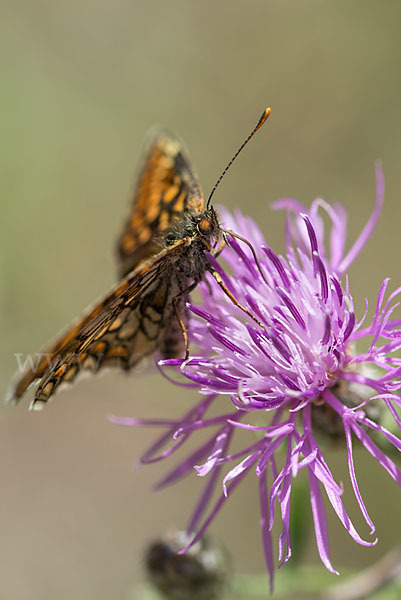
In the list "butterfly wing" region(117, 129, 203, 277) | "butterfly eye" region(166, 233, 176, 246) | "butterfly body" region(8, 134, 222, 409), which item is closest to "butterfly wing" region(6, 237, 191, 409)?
"butterfly body" region(8, 134, 222, 409)

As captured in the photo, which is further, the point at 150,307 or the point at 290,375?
the point at 150,307

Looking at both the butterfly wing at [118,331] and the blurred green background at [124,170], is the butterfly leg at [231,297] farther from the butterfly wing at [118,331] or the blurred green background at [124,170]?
the blurred green background at [124,170]

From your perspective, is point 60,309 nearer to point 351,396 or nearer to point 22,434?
point 22,434

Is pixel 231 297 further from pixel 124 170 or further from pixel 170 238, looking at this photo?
pixel 124 170

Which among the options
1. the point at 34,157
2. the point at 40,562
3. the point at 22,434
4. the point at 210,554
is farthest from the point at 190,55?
the point at 210,554

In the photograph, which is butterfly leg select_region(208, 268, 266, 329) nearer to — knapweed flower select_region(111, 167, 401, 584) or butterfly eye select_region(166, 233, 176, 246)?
knapweed flower select_region(111, 167, 401, 584)

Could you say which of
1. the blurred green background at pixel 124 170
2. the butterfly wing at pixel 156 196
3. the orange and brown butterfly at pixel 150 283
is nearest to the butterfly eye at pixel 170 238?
the orange and brown butterfly at pixel 150 283

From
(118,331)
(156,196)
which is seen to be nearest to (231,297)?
(118,331)
